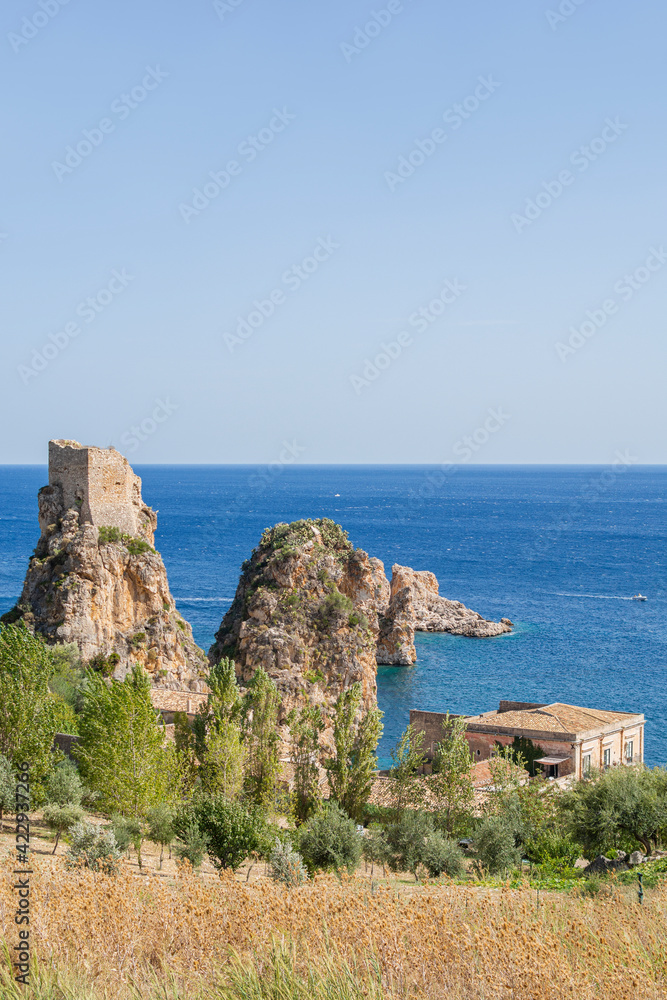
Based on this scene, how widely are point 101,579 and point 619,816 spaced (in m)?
24.3

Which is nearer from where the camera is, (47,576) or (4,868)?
(4,868)

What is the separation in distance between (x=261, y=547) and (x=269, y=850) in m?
36.8

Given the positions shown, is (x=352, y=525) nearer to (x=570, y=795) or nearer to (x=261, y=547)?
(x=261, y=547)

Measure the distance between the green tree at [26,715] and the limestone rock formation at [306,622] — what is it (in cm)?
2237

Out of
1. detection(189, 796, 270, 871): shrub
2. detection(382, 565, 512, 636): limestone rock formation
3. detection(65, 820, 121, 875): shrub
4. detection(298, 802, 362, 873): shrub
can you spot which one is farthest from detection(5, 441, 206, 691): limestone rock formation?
detection(382, 565, 512, 636): limestone rock formation

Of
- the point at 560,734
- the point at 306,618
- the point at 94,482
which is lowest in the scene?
the point at 560,734

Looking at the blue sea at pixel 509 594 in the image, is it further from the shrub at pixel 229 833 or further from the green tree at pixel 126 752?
the shrub at pixel 229 833

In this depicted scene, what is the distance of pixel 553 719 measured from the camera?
4175 cm

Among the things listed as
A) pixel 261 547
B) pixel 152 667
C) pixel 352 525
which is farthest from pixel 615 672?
pixel 352 525

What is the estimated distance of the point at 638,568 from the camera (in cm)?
12725

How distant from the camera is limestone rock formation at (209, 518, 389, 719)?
48.1m

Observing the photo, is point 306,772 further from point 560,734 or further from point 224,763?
point 560,734

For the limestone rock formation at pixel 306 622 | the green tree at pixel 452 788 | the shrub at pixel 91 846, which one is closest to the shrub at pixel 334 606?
the limestone rock formation at pixel 306 622

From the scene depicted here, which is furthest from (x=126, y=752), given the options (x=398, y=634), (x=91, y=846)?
(x=398, y=634)
